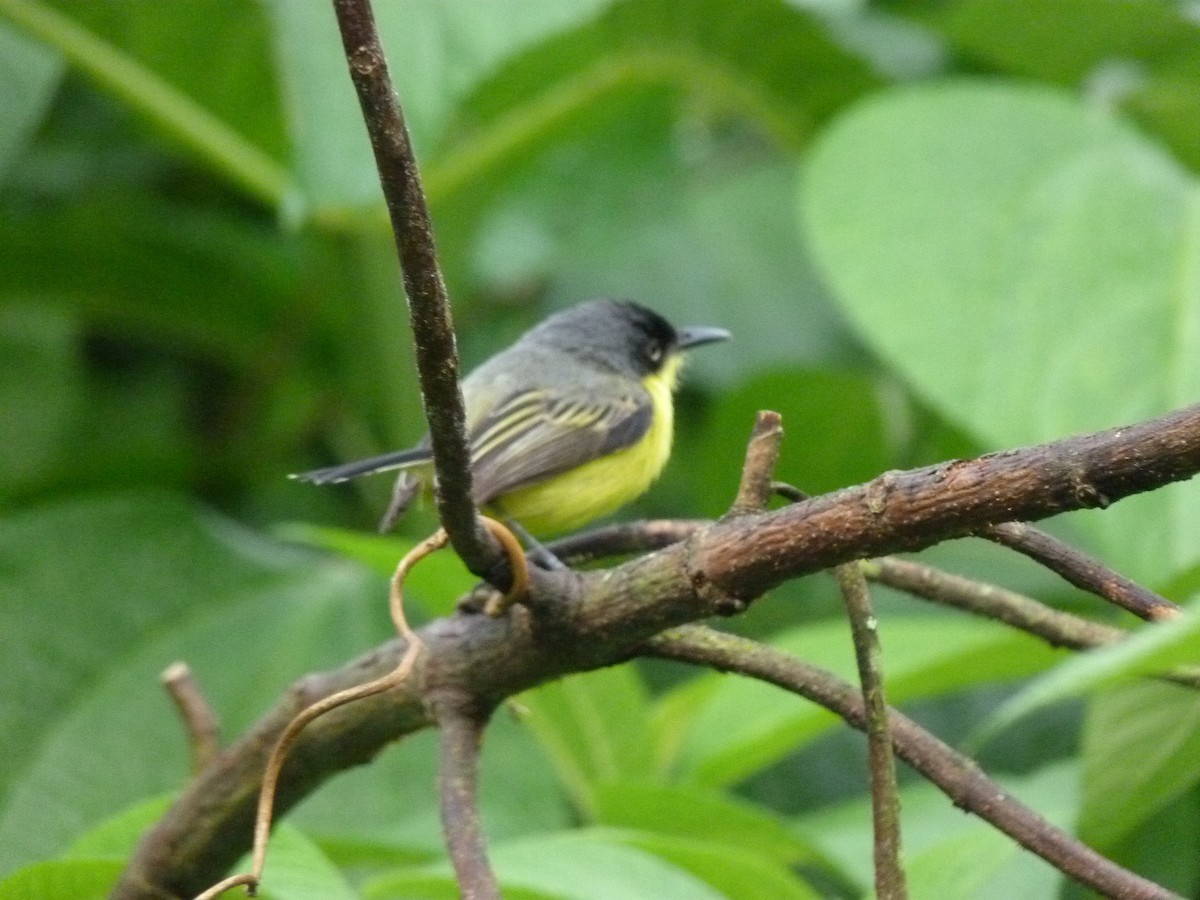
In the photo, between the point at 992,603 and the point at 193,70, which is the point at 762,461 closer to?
the point at 992,603

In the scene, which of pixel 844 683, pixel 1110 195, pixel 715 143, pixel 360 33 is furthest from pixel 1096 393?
pixel 715 143

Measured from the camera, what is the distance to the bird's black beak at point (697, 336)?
2410 mm

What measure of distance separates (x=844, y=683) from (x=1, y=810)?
4.19ft

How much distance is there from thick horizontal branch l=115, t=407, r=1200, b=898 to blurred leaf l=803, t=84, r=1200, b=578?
884mm

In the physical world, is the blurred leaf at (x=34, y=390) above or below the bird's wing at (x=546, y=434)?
above

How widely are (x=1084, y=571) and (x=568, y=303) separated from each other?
85.1 inches

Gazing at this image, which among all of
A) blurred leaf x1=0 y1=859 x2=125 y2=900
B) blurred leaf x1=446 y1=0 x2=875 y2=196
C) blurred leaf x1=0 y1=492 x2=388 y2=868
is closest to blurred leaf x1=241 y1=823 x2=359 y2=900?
blurred leaf x1=0 y1=859 x2=125 y2=900

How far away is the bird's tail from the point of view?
1498 mm

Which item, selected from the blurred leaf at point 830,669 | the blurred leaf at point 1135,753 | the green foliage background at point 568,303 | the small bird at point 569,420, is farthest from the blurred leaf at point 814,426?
the blurred leaf at point 1135,753

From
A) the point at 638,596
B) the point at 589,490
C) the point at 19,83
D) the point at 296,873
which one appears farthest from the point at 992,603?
the point at 19,83

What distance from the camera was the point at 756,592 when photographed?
92 cm

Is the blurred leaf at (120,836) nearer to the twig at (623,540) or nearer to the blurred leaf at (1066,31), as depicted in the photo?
the twig at (623,540)

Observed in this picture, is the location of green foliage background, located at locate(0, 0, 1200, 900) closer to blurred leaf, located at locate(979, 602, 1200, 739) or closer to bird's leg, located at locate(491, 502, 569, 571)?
bird's leg, located at locate(491, 502, 569, 571)

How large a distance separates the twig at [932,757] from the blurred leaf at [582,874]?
0.19 m
